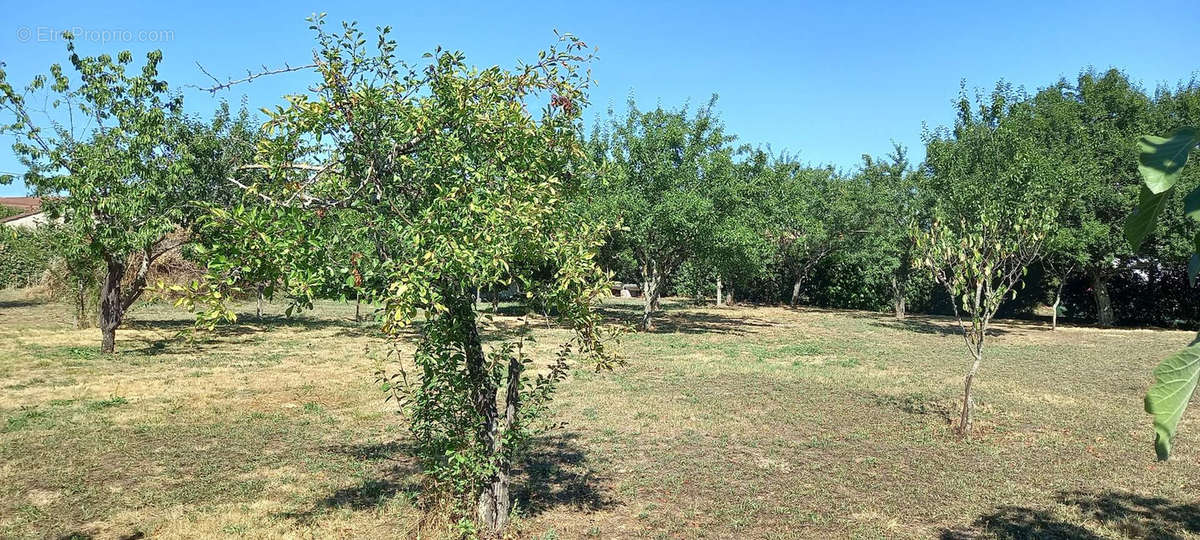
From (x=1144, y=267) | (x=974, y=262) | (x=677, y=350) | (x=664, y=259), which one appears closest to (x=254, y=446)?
(x=974, y=262)

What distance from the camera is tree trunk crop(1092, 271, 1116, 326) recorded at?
24562mm

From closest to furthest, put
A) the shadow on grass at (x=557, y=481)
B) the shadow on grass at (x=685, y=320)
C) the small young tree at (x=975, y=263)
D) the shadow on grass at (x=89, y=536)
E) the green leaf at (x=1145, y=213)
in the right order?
the green leaf at (x=1145, y=213), the shadow on grass at (x=89, y=536), the shadow on grass at (x=557, y=481), the small young tree at (x=975, y=263), the shadow on grass at (x=685, y=320)

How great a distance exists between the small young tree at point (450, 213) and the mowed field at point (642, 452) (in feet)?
2.28

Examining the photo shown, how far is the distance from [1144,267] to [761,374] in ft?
59.0

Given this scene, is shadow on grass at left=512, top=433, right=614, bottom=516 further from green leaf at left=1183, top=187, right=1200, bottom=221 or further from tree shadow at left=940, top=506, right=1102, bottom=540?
green leaf at left=1183, top=187, right=1200, bottom=221

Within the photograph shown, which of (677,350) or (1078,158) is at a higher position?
(1078,158)

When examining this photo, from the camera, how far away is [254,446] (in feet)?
27.6

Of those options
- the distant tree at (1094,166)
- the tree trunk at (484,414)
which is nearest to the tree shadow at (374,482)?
the tree trunk at (484,414)

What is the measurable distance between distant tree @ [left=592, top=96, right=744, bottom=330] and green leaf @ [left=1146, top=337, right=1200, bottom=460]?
58.9ft

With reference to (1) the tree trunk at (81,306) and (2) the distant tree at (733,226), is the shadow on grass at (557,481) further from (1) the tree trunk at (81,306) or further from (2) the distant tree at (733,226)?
(1) the tree trunk at (81,306)

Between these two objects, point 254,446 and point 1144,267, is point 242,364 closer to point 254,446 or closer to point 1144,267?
point 254,446

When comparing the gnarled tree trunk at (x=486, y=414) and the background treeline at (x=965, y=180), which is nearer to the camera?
the gnarled tree trunk at (x=486, y=414)

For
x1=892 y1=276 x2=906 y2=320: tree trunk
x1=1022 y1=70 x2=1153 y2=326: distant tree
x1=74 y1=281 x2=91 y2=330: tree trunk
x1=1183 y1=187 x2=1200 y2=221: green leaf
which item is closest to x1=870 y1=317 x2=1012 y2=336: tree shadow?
x1=892 y1=276 x2=906 y2=320: tree trunk

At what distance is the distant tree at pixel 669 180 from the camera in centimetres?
1923
